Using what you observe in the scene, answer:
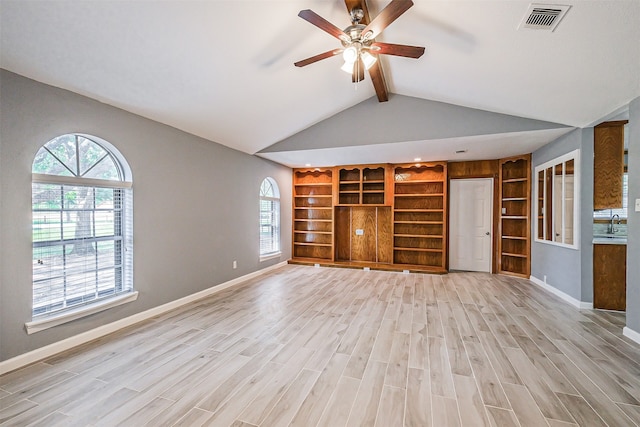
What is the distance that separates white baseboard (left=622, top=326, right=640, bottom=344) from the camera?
109 inches

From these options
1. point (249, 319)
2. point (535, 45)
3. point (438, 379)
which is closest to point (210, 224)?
point (249, 319)

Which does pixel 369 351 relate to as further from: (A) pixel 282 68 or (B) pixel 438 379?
(A) pixel 282 68

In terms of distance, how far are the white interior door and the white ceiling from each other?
218 centimetres

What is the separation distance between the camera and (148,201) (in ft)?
11.3

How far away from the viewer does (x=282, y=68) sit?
321cm

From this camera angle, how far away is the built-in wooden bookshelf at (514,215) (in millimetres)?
5512

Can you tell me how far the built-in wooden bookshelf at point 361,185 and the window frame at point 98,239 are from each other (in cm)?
446

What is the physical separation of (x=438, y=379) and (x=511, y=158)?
16.7ft

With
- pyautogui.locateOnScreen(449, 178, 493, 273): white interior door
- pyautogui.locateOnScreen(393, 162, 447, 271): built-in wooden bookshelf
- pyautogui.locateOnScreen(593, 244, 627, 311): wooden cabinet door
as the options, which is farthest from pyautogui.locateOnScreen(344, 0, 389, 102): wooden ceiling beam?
pyautogui.locateOnScreen(593, 244, 627, 311): wooden cabinet door

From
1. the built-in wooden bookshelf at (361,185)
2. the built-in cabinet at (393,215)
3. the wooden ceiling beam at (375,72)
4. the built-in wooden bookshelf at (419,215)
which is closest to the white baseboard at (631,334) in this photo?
the built-in cabinet at (393,215)

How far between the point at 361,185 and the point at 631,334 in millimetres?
4733

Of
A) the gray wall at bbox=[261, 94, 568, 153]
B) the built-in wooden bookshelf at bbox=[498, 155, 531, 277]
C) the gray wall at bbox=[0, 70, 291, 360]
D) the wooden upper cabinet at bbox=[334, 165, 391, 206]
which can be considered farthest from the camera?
the wooden upper cabinet at bbox=[334, 165, 391, 206]

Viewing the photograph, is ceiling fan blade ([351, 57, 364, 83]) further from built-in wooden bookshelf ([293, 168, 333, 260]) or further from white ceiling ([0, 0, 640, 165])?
built-in wooden bookshelf ([293, 168, 333, 260])

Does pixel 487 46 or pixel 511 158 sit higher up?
pixel 487 46
